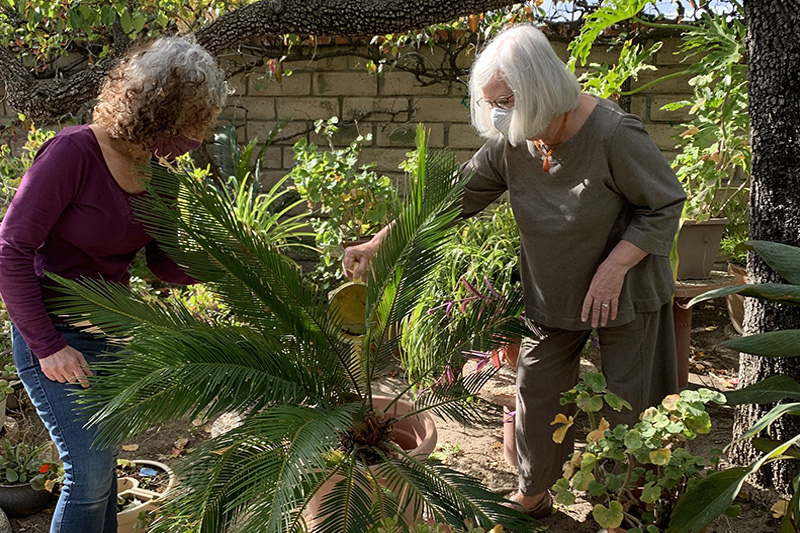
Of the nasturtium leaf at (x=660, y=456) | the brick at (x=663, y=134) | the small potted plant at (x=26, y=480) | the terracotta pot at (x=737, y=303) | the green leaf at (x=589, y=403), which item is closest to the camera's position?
the nasturtium leaf at (x=660, y=456)

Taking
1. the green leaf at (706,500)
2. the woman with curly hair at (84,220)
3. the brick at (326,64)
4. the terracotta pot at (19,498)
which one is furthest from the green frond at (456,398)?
the brick at (326,64)

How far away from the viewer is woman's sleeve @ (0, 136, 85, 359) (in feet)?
5.74

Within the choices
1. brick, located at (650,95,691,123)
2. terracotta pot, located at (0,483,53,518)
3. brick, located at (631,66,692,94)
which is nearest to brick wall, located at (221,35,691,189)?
brick, located at (631,66,692,94)

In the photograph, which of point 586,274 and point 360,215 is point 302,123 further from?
point 586,274

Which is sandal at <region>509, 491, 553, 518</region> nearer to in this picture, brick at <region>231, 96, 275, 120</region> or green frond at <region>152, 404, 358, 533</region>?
green frond at <region>152, 404, 358, 533</region>

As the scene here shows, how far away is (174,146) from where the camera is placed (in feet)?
6.39

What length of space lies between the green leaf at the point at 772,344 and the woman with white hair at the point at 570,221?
41 centimetres

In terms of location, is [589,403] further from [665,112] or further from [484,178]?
[665,112]

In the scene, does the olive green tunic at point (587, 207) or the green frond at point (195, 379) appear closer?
the green frond at point (195, 379)

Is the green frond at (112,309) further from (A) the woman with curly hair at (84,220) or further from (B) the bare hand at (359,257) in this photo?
(B) the bare hand at (359,257)

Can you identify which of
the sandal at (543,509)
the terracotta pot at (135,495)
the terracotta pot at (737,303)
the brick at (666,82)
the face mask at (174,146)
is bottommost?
the terracotta pot at (135,495)

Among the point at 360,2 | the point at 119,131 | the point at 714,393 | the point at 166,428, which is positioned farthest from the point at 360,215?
the point at 714,393

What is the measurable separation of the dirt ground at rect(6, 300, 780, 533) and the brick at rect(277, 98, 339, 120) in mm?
2858

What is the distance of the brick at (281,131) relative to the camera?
20.6ft
